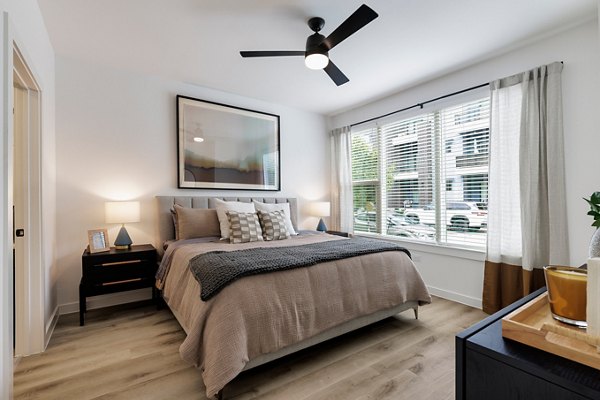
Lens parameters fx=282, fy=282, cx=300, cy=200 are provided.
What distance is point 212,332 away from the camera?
1638 millimetres

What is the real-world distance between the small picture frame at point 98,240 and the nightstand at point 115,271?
2.7 inches

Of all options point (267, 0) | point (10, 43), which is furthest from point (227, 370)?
point (267, 0)

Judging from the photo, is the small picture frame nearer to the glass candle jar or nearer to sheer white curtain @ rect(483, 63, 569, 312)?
the glass candle jar

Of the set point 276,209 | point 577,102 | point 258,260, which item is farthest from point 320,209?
point 577,102

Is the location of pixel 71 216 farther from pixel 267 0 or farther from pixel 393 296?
pixel 393 296

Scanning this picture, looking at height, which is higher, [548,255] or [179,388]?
[548,255]

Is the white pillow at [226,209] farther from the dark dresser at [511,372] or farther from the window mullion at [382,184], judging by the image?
the dark dresser at [511,372]

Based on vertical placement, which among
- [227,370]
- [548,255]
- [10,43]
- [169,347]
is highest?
[10,43]

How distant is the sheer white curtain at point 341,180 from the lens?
4641 mm

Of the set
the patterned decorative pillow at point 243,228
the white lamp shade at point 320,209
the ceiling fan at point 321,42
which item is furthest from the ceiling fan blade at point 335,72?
the white lamp shade at point 320,209

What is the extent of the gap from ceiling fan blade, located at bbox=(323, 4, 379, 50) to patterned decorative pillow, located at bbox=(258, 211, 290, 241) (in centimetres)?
186

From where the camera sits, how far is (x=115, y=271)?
110 inches

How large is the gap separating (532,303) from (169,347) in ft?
7.92

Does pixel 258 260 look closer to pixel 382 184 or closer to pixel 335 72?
pixel 335 72
